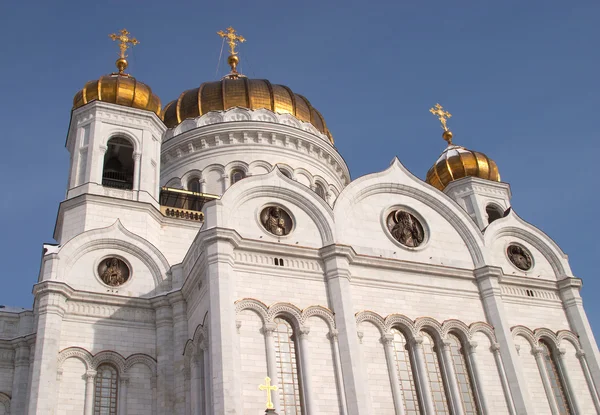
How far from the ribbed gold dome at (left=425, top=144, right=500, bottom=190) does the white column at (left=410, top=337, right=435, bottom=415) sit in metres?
11.7

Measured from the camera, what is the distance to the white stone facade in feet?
57.4

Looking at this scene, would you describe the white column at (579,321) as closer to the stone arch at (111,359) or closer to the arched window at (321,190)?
the arched window at (321,190)

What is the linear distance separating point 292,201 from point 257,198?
1.06 metres

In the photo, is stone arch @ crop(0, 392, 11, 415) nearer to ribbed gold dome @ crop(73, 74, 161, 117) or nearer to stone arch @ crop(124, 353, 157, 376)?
stone arch @ crop(124, 353, 157, 376)

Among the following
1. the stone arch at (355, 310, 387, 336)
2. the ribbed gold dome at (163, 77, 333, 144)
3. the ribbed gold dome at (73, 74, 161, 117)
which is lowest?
the stone arch at (355, 310, 387, 336)

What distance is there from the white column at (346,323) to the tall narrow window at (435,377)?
2.40 m

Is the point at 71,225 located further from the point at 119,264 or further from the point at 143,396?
the point at 143,396

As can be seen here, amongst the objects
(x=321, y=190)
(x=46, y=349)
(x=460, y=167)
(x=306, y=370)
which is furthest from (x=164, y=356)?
(x=460, y=167)

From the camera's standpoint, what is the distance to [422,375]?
734 inches

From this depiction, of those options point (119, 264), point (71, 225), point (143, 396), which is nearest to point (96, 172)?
point (71, 225)

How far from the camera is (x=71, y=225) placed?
2183 centimetres

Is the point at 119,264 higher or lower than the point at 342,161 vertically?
lower

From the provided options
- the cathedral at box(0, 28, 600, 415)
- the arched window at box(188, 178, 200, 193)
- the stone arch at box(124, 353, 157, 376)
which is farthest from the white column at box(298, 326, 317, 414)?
the arched window at box(188, 178, 200, 193)

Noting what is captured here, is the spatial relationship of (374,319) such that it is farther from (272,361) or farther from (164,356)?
(164,356)
